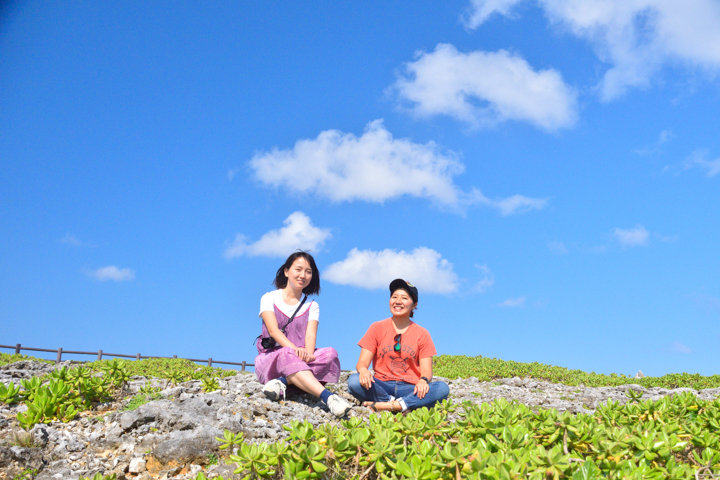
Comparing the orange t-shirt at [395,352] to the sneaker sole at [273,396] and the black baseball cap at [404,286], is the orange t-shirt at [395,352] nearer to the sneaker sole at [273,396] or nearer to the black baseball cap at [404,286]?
the black baseball cap at [404,286]

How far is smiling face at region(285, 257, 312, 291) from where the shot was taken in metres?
7.52

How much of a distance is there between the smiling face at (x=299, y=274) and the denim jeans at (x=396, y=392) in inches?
60.7

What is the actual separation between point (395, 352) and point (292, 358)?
143cm

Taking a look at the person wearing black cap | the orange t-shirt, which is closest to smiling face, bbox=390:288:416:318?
the person wearing black cap

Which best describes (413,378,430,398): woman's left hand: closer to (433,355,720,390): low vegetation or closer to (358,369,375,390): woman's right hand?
(358,369,375,390): woman's right hand

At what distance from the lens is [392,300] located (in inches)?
284

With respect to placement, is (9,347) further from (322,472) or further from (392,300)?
(322,472)

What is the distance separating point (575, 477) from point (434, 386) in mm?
4625

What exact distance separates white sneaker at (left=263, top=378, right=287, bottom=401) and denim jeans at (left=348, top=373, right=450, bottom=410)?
1.05 metres

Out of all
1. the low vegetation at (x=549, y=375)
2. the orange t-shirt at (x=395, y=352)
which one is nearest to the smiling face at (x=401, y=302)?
the orange t-shirt at (x=395, y=352)

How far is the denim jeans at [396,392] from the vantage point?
23.5 feet

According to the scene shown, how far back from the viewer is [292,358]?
22.7ft

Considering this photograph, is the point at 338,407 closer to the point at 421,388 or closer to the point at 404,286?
the point at 421,388

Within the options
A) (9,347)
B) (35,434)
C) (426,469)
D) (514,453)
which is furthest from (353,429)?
(9,347)
